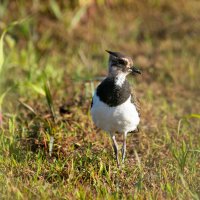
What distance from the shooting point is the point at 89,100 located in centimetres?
665

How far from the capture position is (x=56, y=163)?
16.3ft

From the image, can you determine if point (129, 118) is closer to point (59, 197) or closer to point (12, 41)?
point (59, 197)

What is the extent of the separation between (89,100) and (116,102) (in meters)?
1.78

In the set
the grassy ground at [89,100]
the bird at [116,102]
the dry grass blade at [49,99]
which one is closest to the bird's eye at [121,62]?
the bird at [116,102]

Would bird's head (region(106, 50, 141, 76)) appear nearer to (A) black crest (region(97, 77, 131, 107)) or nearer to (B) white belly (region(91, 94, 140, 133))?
(A) black crest (region(97, 77, 131, 107))

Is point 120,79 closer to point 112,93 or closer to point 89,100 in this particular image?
point 112,93

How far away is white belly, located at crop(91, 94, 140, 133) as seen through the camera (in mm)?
4871

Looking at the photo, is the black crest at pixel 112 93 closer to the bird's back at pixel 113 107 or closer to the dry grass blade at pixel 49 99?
the bird's back at pixel 113 107

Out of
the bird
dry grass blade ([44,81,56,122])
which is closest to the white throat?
the bird

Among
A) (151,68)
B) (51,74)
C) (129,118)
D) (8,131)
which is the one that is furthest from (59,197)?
(151,68)

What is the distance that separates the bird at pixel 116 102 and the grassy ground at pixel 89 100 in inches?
13.3

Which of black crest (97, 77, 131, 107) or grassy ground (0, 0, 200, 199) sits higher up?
black crest (97, 77, 131, 107)

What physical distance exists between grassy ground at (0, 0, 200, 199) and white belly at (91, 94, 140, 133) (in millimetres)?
317

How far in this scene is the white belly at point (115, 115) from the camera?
16.0ft
